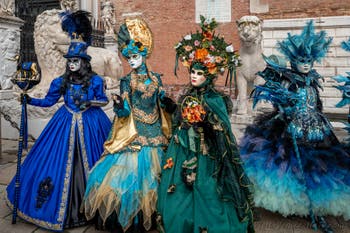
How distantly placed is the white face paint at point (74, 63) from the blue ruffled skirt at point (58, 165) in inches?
16.8

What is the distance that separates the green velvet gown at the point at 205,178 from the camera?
8.71 feet

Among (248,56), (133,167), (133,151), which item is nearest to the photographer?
(133,167)

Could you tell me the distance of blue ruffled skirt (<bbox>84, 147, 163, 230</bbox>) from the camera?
293cm

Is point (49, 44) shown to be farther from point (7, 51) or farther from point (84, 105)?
point (84, 105)

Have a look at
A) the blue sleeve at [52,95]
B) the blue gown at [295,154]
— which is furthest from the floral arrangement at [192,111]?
the blue sleeve at [52,95]

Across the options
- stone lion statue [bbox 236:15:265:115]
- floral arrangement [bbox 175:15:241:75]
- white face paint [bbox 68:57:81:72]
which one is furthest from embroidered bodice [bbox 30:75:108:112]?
stone lion statue [bbox 236:15:265:115]

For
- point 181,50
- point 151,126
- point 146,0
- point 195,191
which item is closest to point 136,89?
point 151,126

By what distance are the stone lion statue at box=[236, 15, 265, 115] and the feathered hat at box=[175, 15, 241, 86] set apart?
4780 millimetres

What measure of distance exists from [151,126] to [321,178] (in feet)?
5.58

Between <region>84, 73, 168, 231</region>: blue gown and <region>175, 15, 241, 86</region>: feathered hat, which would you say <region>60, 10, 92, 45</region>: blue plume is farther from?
<region>175, 15, 241, 86</region>: feathered hat

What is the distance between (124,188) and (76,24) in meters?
1.89

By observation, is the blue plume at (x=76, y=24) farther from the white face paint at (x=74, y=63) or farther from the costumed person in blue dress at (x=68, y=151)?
the white face paint at (x=74, y=63)

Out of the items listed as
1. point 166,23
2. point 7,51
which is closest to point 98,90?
point 7,51

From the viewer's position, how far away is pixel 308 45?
3416 mm
